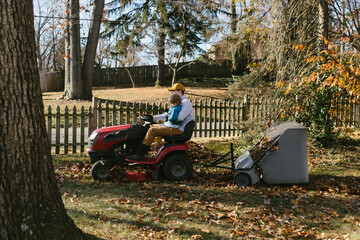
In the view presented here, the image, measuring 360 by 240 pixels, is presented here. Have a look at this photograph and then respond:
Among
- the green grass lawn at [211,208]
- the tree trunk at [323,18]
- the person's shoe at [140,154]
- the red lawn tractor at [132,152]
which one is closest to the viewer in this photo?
the green grass lawn at [211,208]

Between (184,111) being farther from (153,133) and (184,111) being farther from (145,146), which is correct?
(145,146)

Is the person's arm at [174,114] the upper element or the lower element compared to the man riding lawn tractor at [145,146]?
upper

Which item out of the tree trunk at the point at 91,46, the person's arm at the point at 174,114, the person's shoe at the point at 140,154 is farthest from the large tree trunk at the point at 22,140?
the tree trunk at the point at 91,46

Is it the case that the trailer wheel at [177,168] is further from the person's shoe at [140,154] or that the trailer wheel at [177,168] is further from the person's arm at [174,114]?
the person's arm at [174,114]

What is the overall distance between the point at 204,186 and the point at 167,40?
2065 cm

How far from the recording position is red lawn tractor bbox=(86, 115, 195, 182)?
6180 mm

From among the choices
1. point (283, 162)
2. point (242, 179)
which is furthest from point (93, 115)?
point (283, 162)

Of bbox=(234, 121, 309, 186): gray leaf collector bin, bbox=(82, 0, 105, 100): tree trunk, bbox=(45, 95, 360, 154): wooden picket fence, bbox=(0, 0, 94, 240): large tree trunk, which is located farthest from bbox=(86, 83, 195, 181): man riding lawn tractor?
bbox=(82, 0, 105, 100): tree trunk

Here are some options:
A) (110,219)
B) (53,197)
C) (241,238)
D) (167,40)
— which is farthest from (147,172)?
(167,40)

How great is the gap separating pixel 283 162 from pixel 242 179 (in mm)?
801

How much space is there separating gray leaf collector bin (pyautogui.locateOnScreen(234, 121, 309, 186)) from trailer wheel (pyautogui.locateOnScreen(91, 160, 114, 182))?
7.49 feet

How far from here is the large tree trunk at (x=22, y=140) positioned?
10.2 ft

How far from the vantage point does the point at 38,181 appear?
3309 mm

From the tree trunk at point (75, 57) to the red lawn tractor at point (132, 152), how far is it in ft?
39.9
